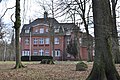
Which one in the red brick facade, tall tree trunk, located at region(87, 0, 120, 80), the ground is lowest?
the ground

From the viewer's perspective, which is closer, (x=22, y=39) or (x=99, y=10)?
(x=99, y=10)

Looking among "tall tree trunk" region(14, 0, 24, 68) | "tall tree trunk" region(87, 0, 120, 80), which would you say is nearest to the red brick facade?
"tall tree trunk" region(14, 0, 24, 68)

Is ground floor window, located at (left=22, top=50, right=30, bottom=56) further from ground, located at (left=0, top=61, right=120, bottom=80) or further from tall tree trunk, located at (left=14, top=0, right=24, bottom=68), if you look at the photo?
ground, located at (left=0, top=61, right=120, bottom=80)

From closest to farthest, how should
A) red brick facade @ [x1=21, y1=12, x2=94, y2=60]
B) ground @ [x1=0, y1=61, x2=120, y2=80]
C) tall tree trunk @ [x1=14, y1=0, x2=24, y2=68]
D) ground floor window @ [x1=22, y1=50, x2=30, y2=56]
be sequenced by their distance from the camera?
ground @ [x1=0, y1=61, x2=120, y2=80]
tall tree trunk @ [x1=14, y1=0, x2=24, y2=68]
red brick facade @ [x1=21, y1=12, x2=94, y2=60]
ground floor window @ [x1=22, y1=50, x2=30, y2=56]

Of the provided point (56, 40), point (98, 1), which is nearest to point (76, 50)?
point (56, 40)

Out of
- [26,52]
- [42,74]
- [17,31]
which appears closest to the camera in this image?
[42,74]

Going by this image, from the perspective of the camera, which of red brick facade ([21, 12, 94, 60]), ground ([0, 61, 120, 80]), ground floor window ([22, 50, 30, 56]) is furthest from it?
ground floor window ([22, 50, 30, 56])

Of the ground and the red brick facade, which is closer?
the ground

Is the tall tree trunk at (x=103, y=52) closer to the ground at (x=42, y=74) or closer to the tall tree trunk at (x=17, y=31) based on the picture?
the ground at (x=42, y=74)

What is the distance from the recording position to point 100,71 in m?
10.0

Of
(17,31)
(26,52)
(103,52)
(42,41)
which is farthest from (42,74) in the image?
(42,41)

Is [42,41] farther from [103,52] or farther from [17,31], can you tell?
[103,52]

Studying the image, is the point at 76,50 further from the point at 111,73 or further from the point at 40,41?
the point at 111,73

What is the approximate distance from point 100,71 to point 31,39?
6476cm
